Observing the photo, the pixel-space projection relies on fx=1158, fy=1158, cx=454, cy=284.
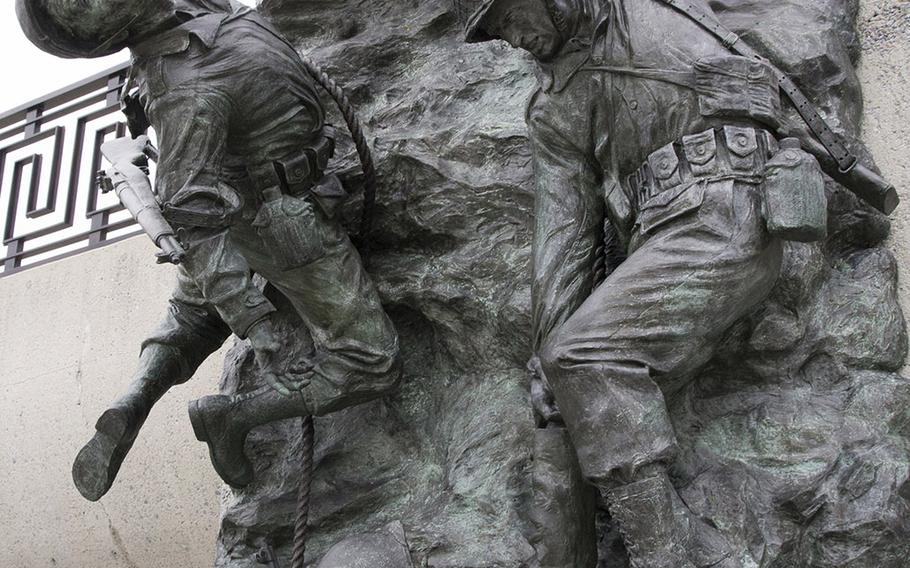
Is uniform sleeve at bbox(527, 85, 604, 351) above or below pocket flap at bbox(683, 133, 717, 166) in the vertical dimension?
below

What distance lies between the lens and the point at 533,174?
353 cm

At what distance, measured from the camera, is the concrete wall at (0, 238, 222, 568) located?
17.1 ft

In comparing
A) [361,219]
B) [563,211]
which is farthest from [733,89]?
[361,219]

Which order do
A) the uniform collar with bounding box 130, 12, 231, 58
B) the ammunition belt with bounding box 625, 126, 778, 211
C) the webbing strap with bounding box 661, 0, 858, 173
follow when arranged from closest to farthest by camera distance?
the ammunition belt with bounding box 625, 126, 778, 211 < the webbing strap with bounding box 661, 0, 858, 173 < the uniform collar with bounding box 130, 12, 231, 58

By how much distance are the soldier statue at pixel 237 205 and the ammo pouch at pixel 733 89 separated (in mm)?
1209

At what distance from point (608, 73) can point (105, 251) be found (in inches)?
135

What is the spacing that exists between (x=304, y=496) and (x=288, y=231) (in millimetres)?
823

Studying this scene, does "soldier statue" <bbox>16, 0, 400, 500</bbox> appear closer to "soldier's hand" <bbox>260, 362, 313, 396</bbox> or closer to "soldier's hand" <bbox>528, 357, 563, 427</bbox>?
"soldier's hand" <bbox>260, 362, 313, 396</bbox>

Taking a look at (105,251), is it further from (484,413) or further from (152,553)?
(484,413)

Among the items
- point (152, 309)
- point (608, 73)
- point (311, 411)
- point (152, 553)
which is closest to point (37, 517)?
point (152, 553)

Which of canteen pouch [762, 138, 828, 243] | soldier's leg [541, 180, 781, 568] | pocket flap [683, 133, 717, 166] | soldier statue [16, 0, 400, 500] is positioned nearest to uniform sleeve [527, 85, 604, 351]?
soldier's leg [541, 180, 781, 568]

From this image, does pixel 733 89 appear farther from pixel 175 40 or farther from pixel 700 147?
pixel 175 40

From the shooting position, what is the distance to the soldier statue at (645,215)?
2770mm

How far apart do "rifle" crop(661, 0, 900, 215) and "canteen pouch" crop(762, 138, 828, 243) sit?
316mm
